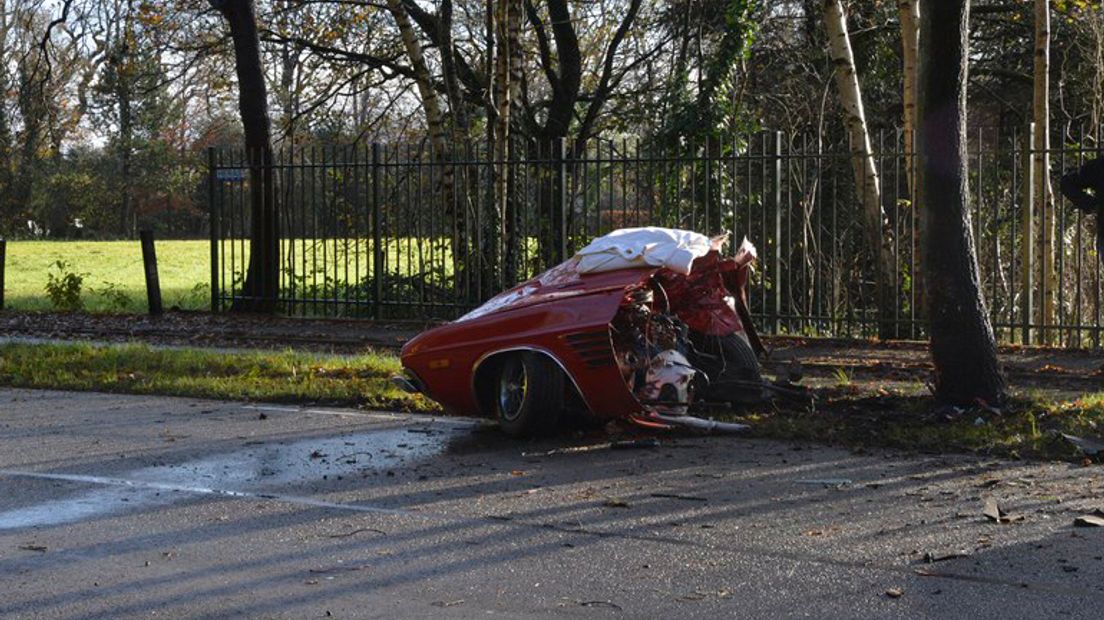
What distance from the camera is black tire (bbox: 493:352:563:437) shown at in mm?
8727

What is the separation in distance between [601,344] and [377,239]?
10344 millimetres

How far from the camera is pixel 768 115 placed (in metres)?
25.6

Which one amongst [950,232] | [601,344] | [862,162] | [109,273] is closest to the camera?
[601,344]

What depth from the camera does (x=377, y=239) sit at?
724 inches

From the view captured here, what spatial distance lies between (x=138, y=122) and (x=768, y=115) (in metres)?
36.8

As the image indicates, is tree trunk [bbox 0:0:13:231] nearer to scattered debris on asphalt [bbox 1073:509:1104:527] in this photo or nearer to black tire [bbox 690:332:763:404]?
black tire [bbox 690:332:763:404]

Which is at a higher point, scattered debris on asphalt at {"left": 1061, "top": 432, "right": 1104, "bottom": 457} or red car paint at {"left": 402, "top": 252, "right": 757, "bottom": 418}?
red car paint at {"left": 402, "top": 252, "right": 757, "bottom": 418}

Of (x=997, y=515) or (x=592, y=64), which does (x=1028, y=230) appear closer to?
(x=997, y=515)

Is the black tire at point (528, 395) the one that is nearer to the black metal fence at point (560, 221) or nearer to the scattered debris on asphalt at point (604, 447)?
the scattered debris on asphalt at point (604, 447)

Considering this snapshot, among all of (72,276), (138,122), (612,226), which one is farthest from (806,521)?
(138,122)

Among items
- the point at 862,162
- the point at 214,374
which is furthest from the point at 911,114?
the point at 214,374

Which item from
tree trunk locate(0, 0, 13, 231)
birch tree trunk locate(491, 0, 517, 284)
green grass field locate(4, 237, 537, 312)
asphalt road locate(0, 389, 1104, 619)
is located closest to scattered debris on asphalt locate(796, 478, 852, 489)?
asphalt road locate(0, 389, 1104, 619)

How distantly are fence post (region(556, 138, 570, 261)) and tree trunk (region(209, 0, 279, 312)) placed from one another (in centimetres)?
466

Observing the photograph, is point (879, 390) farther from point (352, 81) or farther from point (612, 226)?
point (352, 81)
